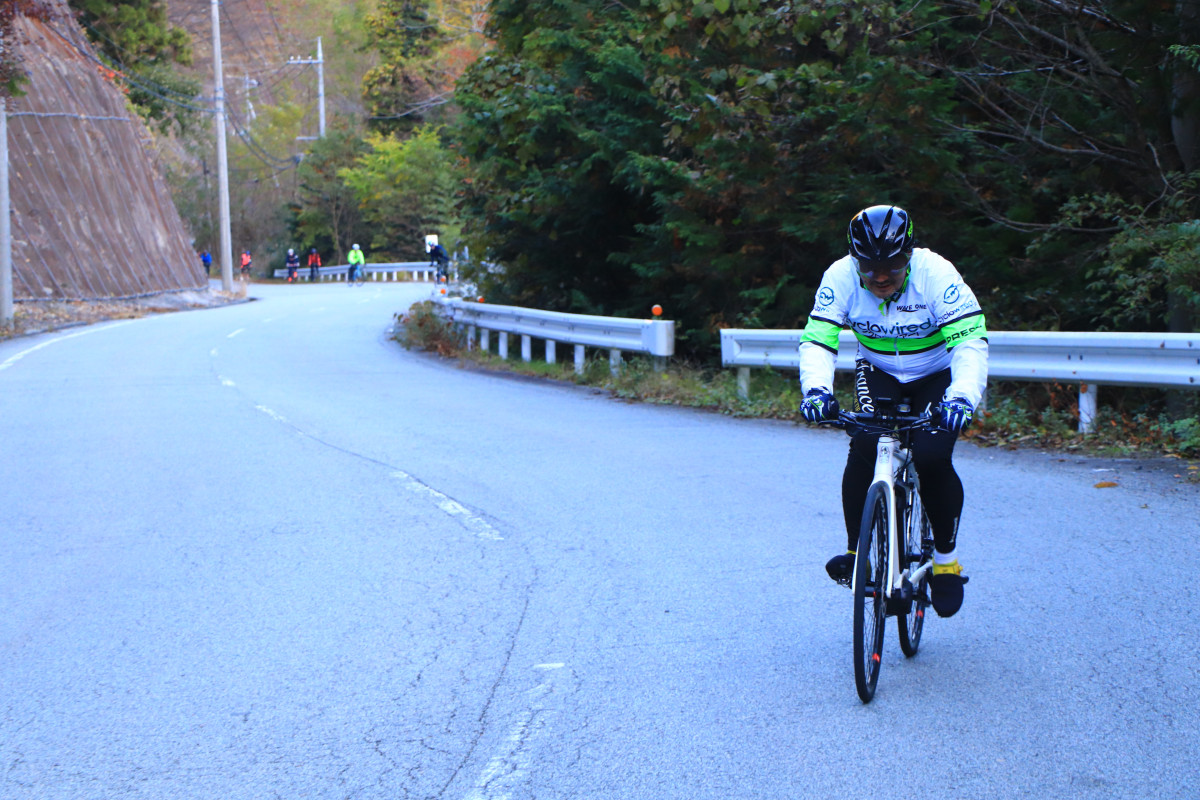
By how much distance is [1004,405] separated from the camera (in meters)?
11.4

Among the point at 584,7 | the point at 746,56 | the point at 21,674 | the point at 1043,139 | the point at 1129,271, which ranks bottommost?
the point at 21,674

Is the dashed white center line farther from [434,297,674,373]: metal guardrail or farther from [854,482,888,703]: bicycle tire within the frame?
[434,297,674,373]: metal guardrail

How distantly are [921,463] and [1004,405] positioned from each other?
7007 millimetres

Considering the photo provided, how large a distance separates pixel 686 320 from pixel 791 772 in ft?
47.5

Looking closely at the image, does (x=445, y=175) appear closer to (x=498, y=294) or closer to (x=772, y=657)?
(x=498, y=294)

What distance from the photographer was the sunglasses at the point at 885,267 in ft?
15.0

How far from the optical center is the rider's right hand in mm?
4617

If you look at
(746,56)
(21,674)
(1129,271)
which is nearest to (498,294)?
(746,56)

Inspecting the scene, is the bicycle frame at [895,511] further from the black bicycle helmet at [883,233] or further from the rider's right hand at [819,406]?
the black bicycle helmet at [883,233]

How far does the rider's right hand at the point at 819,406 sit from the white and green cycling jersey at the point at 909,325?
49mm

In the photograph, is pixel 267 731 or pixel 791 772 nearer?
pixel 791 772

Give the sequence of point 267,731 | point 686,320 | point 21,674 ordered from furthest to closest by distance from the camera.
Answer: point 686,320 → point 21,674 → point 267,731

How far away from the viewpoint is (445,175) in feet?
206

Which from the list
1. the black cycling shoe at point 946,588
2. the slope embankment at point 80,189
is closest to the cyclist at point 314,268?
the slope embankment at point 80,189
